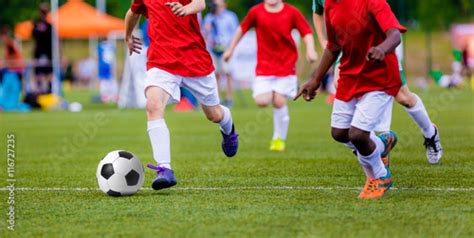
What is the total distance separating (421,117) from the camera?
9.23 m

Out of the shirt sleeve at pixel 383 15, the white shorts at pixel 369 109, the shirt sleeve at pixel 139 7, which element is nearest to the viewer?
the shirt sleeve at pixel 383 15

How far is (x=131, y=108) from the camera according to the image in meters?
23.9

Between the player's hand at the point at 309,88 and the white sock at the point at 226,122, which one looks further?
the white sock at the point at 226,122

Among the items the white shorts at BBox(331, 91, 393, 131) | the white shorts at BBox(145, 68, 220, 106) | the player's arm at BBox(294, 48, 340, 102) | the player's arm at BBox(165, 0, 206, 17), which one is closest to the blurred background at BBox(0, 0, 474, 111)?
the white shorts at BBox(145, 68, 220, 106)

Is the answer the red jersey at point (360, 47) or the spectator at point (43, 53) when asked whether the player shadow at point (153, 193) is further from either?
the spectator at point (43, 53)

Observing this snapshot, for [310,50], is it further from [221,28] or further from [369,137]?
[221,28]

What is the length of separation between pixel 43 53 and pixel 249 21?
14592 millimetres

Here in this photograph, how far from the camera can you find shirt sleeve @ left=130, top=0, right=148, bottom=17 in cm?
830

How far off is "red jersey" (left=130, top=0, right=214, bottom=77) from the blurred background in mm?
14133

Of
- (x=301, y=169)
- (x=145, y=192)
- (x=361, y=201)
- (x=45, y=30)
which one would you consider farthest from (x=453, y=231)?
(x=45, y=30)

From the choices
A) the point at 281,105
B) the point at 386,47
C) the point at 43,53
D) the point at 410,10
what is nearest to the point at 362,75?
the point at 386,47

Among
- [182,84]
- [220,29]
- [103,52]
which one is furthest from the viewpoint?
[103,52]

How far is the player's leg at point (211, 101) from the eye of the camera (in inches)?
318

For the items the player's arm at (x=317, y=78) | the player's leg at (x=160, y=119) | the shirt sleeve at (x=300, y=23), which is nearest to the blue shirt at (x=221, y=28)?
the shirt sleeve at (x=300, y=23)
